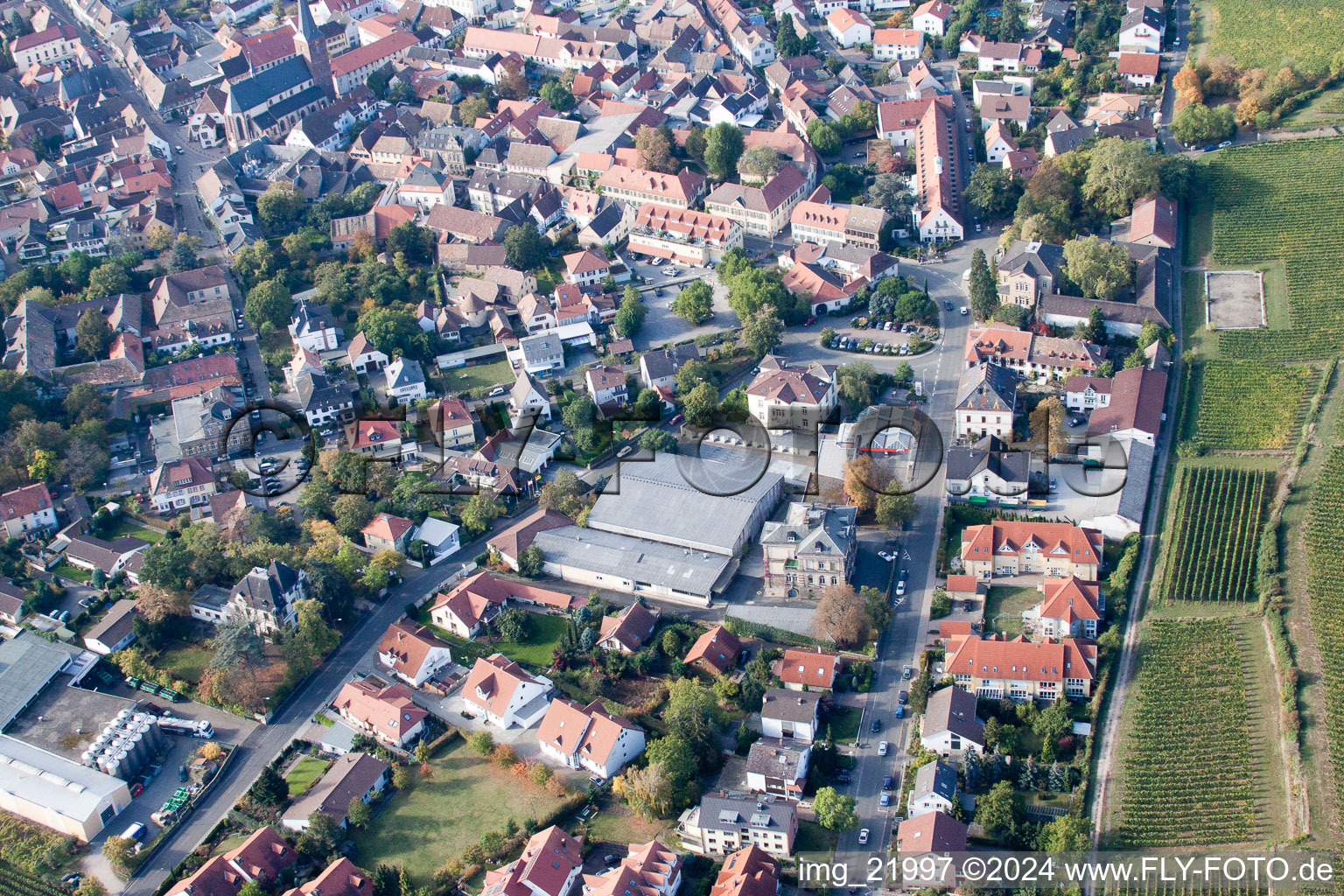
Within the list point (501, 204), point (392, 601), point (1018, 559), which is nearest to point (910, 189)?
point (501, 204)

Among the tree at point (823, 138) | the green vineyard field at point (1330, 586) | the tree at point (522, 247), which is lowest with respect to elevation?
the green vineyard field at point (1330, 586)

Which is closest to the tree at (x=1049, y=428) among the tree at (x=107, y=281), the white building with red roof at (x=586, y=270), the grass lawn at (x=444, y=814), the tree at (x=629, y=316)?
the tree at (x=629, y=316)

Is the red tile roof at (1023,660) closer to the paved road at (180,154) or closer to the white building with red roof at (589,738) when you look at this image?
the white building with red roof at (589,738)

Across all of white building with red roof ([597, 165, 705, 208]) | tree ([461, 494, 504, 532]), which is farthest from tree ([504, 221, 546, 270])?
tree ([461, 494, 504, 532])

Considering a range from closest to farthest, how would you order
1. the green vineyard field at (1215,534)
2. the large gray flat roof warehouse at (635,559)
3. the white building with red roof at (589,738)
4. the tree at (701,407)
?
the white building with red roof at (589,738)
the green vineyard field at (1215,534)
the large gray flat roof warehouse at (635,559)
the tree at (701,407)

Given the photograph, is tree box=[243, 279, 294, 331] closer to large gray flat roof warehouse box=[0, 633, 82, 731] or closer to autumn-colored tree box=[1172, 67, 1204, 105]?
large gray flat roof warehouse box=[0, 633, 82, 731]

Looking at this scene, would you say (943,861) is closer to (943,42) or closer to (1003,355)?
(1003,355)

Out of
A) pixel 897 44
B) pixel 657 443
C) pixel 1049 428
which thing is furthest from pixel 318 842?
pixel 897 44
